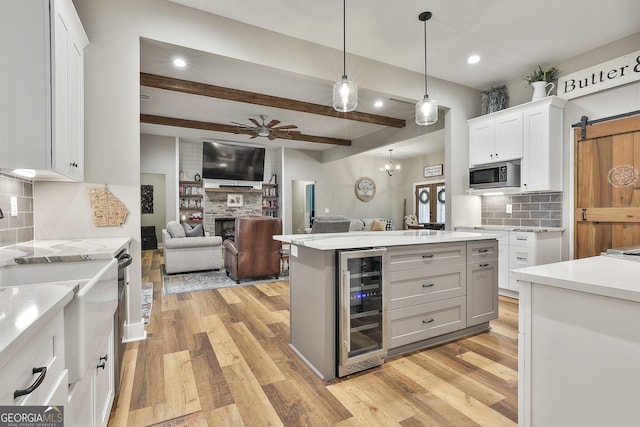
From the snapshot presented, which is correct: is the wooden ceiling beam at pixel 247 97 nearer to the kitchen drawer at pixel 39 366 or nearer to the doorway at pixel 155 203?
the kitchen drawer at pixel 39 366

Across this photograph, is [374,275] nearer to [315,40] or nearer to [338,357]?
[338,357]

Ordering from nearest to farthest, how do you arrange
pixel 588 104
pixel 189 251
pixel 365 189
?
pixel 588 104
pixel 189 251
pixel 365 189

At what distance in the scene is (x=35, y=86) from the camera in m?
1.66

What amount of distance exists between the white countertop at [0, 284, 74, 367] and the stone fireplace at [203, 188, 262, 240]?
7374 mm

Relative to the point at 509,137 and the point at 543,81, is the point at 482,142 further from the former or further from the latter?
the point at 543,81

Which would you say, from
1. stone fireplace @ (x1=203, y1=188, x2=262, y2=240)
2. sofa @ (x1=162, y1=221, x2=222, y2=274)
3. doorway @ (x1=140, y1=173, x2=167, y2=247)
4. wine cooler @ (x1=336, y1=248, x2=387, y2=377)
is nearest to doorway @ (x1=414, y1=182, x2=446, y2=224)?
stone fireplace @ (x1=203, y1=188, x2=262, y2=240)

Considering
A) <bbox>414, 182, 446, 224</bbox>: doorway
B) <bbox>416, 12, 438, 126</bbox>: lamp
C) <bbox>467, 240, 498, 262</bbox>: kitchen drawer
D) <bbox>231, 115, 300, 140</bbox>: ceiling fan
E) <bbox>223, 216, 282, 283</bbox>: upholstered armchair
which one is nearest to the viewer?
<bbox>467, 240, 498, 262</bbox>: kitchen drawer

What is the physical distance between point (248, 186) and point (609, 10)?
292 inches

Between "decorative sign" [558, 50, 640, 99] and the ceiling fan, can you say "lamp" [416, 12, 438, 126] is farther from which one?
the ceiling fan

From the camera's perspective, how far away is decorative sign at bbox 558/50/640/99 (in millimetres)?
3250

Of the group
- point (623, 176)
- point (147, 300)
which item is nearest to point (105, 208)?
point (147, 300)

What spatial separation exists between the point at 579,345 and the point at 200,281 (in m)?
4.68

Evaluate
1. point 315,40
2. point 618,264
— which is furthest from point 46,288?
point 315,40

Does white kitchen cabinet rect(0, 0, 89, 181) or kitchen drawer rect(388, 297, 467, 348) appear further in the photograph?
kitchen drawer rect(388, 297, 467, 348)
